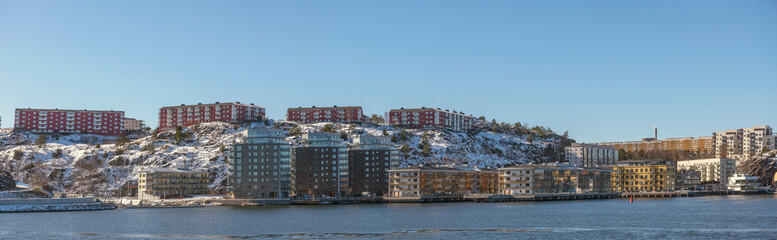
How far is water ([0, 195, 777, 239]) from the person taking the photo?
89938 mm

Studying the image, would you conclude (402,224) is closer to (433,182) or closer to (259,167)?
(259,167)

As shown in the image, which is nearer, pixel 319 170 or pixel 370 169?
pixel 319 170

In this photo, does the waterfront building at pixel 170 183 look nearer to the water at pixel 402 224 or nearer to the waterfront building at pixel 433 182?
the water at pixel 402 224

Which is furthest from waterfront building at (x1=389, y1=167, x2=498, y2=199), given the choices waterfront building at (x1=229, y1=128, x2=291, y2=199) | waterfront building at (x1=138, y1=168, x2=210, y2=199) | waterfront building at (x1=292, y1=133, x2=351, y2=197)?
waterfront building at (x1=138, y1=168, x2=210, y2=199)

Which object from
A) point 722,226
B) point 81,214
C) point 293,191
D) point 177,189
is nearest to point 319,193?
point 293,191

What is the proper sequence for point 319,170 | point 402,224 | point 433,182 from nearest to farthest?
point 402,224, point 319,170, point 433,182

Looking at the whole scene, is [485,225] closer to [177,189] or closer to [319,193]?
[319,193]

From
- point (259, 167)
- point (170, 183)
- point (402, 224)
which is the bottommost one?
point (402, 224)

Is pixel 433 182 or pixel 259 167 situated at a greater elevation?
pixel 259 167

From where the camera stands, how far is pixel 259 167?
552 feet

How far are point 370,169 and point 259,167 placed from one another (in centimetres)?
3138

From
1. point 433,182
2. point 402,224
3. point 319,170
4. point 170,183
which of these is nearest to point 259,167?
point 319,170

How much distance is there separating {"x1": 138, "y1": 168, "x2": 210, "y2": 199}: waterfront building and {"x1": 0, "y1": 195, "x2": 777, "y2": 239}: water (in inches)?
1656

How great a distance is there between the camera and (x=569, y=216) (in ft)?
391
